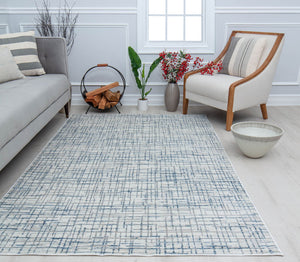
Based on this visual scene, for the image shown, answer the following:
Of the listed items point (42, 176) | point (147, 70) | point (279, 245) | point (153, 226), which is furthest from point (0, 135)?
point (147, 70)

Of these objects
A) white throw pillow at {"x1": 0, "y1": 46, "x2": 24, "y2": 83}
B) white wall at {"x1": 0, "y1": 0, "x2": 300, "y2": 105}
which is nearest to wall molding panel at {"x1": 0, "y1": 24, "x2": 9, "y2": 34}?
white wall at {"x1": 0, "y1": 0, "x2": 300, "y2": 105}

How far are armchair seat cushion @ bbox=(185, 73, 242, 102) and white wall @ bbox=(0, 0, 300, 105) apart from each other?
0.60 m

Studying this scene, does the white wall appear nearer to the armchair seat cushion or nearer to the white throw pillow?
the armchair seat cushion

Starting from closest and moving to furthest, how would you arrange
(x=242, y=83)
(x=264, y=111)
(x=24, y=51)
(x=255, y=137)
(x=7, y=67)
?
(x=255, y=137)
(x=7, y=67)
(x=242, y=83)
(x=24, y=51)
(x=264, y=111)

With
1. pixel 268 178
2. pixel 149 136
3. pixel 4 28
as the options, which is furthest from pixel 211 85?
pixel 4 28

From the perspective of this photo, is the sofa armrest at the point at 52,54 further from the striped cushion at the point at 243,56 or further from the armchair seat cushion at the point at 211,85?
the striped cushion at the point at 243,56

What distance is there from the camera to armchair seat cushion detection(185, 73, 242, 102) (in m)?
3.04

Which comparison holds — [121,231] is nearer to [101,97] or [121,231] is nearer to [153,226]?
[153,226]

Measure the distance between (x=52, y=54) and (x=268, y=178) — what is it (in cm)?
238

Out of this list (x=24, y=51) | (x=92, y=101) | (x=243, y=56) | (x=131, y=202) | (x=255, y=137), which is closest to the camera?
(x=131, y=202)

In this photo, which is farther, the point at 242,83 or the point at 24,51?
the point at 24,51

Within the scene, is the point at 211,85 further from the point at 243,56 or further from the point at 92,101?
the point at 92,101

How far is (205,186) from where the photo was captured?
2057 millimetres

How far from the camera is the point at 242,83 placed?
3000mm
